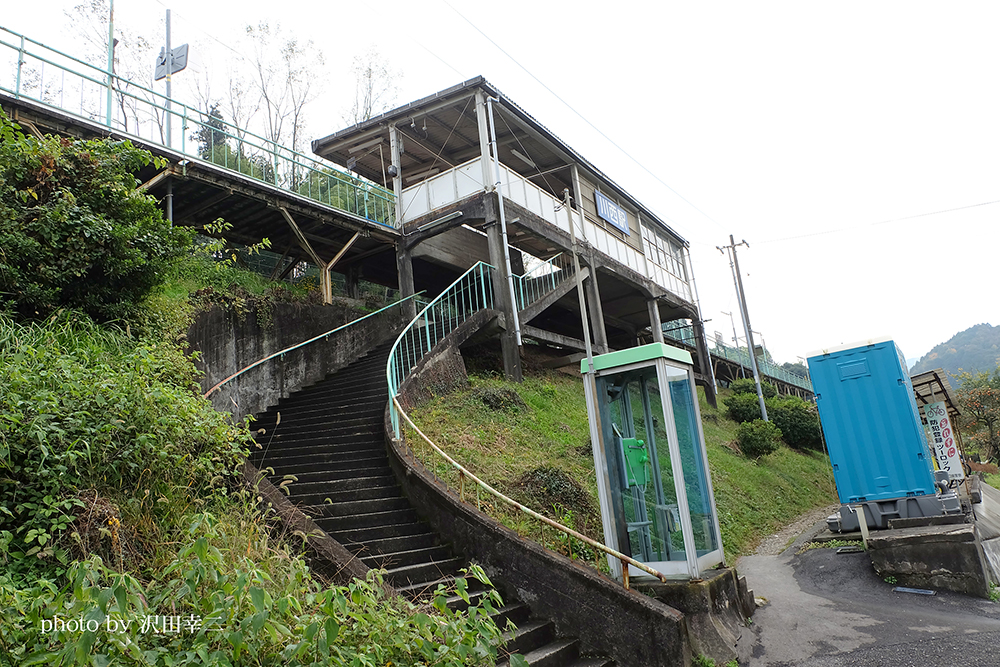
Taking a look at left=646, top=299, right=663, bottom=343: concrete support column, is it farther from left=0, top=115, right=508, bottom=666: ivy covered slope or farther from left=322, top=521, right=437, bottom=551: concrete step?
left=0, top=115, right=508, bottom=666: ivy covered slope

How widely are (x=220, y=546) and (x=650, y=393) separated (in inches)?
162

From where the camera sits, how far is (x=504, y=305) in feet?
42.9

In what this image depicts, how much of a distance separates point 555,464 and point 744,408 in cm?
1304

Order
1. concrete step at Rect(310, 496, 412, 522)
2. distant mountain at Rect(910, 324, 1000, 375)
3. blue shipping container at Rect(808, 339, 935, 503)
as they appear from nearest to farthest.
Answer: concrete step at Rect(310, 496, 412, 522), blue shipping container at Rect(808, 339, 935, 503), distant mountain at Rect(910, 324, 1000, 375)

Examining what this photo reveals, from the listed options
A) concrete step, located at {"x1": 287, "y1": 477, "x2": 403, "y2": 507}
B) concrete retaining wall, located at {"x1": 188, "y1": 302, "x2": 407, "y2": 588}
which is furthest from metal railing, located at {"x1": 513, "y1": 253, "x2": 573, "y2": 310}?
concrete step, located at {"x1": 287, "y1": 477, "x2": 403, "y2": 507}

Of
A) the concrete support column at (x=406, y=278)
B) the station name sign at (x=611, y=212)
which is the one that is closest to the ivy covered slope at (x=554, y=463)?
the concrete support column at (x=406, y=278)

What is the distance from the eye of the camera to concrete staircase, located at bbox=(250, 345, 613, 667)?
534cm

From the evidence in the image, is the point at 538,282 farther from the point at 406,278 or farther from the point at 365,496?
the point at 365,496

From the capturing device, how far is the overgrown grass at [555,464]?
7531 mm

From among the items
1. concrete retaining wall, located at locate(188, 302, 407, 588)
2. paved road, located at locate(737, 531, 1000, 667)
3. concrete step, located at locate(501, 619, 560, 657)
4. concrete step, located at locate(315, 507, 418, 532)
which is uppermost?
concrete retaining wall, located at locate(188, 302, 407, 588)

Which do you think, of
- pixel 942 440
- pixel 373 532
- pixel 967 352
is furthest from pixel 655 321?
pixel 967 352

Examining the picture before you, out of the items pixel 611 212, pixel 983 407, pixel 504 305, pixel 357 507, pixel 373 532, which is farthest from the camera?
pixel 983 407

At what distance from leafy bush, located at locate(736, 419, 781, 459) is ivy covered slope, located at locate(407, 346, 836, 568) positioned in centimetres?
8

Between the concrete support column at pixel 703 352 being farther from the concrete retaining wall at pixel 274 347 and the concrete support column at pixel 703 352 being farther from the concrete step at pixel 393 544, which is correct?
the concrete step at pixel 393 544
